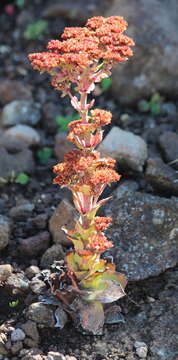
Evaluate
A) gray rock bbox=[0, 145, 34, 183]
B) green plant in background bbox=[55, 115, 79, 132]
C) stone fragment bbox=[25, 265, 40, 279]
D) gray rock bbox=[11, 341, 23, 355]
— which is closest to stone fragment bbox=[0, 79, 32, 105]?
green plant in background bbox=[55, 115, 79, 132]

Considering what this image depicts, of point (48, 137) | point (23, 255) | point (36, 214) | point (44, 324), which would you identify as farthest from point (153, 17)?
point (44, 324)

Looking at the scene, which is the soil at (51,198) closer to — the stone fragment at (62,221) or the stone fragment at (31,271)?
the stone fragment at (31,271)

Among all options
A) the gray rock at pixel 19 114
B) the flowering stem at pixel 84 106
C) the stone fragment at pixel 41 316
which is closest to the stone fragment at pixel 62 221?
the stone fragment at pixel 41 316

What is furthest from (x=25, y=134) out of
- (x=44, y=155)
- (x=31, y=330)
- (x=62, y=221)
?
(x=31, y=330)

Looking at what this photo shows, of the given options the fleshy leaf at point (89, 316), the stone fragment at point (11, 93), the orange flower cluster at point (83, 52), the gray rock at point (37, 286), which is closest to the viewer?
the orange flower cluster at point (83, 52)

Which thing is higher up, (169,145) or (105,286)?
(169,145)

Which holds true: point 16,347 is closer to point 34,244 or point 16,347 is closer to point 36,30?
point 34,244

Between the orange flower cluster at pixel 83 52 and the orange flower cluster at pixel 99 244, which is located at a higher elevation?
the orange flower cluster at pixel 83 52
